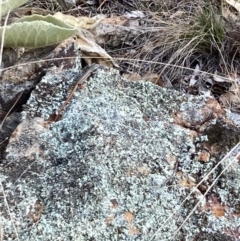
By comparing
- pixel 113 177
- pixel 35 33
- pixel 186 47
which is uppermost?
pixel 35 33

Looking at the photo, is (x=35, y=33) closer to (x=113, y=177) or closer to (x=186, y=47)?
(x=113, y=177)

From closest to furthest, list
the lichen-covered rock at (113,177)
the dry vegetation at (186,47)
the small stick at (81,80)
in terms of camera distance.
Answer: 1. the lichen-covered rock at (113,177)
2. the small stick at (81,80)
3. the dry vegetation at (186,47)

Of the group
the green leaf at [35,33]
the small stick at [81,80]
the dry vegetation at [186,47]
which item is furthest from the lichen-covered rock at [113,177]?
the dry vegetation at [186,47]

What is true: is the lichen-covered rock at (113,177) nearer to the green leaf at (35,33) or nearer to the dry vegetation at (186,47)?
the green leaf at (35,33)

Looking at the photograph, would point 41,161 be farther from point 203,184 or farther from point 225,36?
point 225,36

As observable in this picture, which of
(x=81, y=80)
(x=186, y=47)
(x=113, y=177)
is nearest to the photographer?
(x=113, y=177)

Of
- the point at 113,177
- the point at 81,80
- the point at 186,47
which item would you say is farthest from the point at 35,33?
the point at 186,47

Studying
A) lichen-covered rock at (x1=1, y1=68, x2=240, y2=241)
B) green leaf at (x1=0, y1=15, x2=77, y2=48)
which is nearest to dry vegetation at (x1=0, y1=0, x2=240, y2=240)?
green leaf at (x1=0, y1=15, x2=77, y2=48)

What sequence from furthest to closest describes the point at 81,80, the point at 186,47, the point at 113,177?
the point at 186,47 < the point at 81,80 < the point at 113,177
